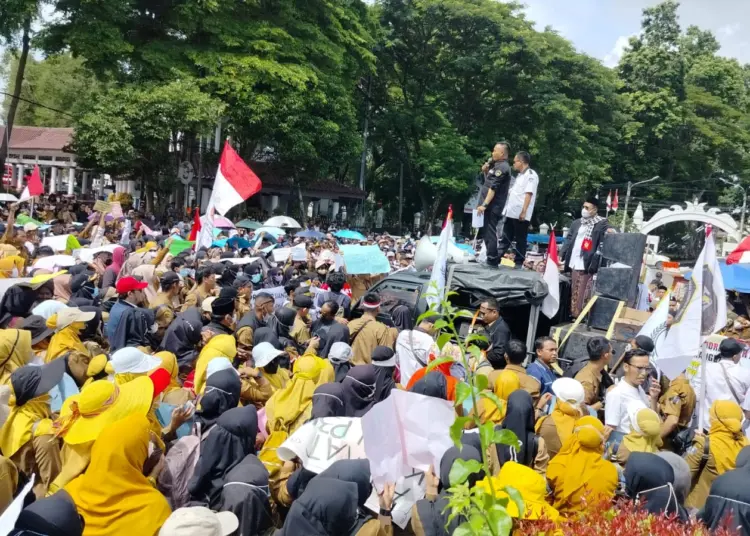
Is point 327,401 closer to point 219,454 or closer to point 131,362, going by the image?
point 219,454

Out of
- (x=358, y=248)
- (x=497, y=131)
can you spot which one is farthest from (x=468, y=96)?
(x=358, y=248)

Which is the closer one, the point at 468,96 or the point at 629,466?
the point at 629,466

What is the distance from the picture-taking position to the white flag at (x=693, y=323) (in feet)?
19.0

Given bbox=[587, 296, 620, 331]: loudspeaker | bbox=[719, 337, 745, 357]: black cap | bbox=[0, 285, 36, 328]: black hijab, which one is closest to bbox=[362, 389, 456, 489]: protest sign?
bbox=[719, 337, 745, 357]: black cap

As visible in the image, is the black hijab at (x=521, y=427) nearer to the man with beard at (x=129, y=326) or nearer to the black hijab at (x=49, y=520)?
the black hijab at (x=49, y=520)

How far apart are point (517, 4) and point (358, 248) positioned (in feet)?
89.8

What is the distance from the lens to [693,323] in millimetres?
5809

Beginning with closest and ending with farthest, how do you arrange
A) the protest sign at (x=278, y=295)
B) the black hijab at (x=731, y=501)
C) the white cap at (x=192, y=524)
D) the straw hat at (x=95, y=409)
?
the white cap at (x=192, y=524)
the black hijab at (x=731, y=501)
the straw hat at (x=95, y=409)
the protest sign at (x=278, y=295)

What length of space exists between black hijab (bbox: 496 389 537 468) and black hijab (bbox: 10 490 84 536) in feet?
8.74

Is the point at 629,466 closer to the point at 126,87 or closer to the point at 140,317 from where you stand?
the point at 140,317

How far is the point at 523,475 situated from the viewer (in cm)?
381

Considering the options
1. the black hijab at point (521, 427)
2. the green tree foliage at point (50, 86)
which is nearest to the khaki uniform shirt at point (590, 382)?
the black hijab at point (521, 427)

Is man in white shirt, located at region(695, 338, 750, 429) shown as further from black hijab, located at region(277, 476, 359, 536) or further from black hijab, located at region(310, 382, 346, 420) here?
black hijab, located at region(277, 476, 359, 536)

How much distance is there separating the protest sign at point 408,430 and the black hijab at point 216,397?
1223 millimetres
